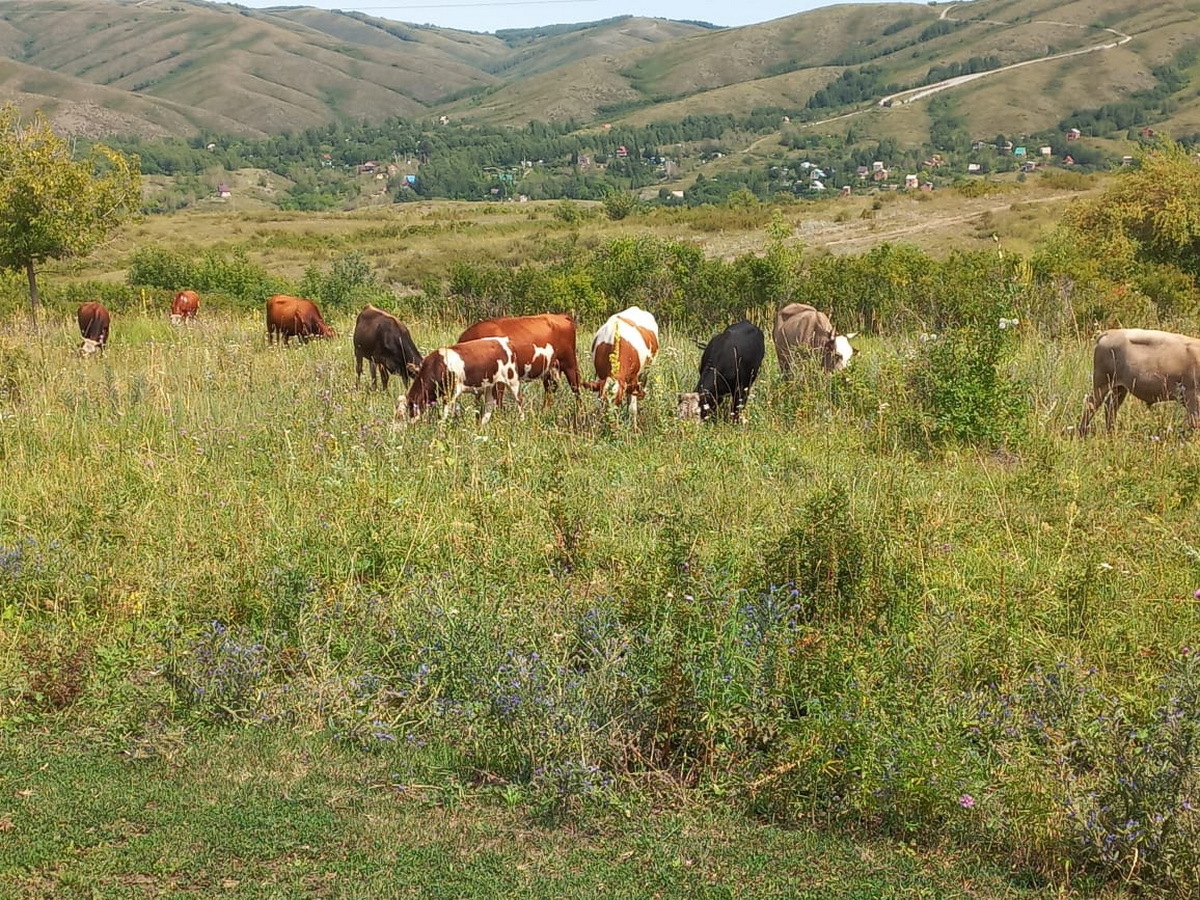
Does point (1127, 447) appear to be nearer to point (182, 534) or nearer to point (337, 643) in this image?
point (337, 643)

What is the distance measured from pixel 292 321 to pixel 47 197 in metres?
5.51

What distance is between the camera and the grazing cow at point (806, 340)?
555 inches

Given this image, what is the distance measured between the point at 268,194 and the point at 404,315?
18680 centimetres

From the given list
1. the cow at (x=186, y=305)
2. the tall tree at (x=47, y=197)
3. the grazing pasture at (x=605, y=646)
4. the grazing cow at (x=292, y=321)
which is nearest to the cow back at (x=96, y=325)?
the tall tree at (x=47, y=197)

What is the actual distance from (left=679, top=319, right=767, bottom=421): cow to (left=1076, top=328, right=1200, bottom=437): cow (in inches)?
144

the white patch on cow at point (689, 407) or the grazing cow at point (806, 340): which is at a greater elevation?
the grazing cow at point (806, 340)

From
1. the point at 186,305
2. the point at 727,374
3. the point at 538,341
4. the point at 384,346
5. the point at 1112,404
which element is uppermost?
the point at 186,305

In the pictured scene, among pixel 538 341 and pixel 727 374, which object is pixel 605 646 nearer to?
pixel 727 374

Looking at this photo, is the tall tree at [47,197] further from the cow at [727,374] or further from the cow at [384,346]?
the cow at [727,374]

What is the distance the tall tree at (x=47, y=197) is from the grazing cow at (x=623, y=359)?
12.3m

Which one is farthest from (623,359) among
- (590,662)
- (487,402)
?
(590,662)

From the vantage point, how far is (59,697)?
589 cm

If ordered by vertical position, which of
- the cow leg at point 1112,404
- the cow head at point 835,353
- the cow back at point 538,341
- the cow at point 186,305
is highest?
the cow at point 186,305

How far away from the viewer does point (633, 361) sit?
12922 mm
